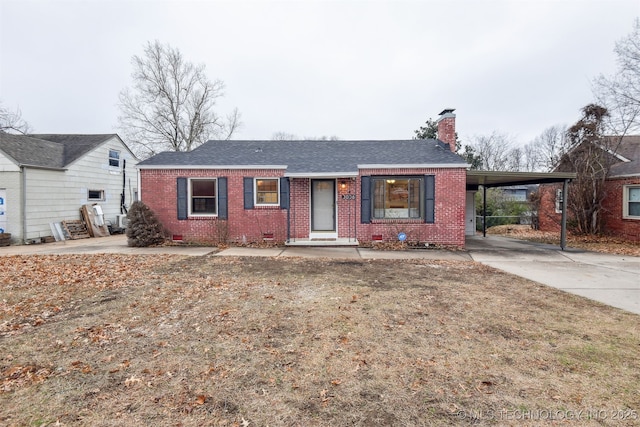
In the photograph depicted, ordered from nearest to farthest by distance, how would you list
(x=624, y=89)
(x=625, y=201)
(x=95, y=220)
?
(x=625, y=201) → (x=624, y=89) → (x=95, y=220)

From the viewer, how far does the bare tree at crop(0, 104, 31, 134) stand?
22.4 meters

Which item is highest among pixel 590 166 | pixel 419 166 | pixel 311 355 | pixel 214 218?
pixel 590 166

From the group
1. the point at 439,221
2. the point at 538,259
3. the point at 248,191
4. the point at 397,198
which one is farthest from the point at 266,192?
the point at 538,259

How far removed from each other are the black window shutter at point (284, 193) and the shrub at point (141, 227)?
183 inches

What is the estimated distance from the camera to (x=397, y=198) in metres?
11.3

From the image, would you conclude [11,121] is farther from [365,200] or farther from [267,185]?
[365,200]

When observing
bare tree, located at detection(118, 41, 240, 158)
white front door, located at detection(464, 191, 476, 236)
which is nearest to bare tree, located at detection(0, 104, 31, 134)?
bare tree, located at detection(118, 41, 240, 158)

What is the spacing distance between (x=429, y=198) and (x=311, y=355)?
29.5ft

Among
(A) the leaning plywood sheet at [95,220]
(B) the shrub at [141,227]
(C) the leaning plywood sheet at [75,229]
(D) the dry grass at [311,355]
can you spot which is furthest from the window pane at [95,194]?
(D) the dry grass at [311,355]

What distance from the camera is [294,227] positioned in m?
11.5

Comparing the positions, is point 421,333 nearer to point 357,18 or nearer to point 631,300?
point 631,300

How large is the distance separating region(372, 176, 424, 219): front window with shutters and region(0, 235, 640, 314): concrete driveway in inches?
63.7

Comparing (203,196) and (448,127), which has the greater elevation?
(448,127)

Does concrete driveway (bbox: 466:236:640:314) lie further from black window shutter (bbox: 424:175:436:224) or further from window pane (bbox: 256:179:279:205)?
window pane (bbox: 256:179:279:205)
